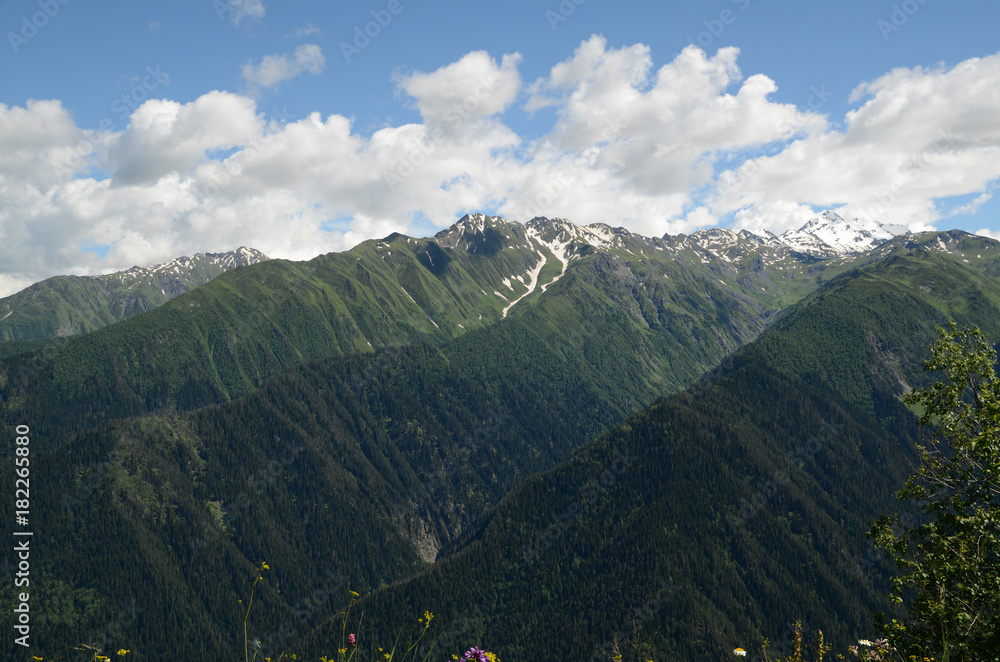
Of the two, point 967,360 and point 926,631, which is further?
point 967,360

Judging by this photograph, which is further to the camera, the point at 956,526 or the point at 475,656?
the point at 956,526

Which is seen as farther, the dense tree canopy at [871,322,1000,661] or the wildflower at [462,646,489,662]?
the dense tree canopy at [871,322,1000,661]

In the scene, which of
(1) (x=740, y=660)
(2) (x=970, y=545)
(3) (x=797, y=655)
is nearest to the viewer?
(3) (x=797, y=655)

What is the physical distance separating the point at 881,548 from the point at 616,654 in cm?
1454

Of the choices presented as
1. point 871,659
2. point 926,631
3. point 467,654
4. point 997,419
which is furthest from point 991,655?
point 467,654

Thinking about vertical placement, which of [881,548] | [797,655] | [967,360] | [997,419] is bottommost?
[797,655]

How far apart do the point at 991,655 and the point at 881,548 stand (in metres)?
5.18

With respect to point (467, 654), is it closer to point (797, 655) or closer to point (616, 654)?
point (616, 654)

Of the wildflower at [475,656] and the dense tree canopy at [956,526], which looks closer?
the wildflower at [475,656]

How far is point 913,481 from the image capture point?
2438 centimetres

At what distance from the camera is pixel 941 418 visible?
24.0 m

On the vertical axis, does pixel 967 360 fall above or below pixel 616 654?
above

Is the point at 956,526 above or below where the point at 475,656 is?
below

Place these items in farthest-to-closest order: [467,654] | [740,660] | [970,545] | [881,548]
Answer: [881,548]
[970,545]
[740,660]
[467,654]
